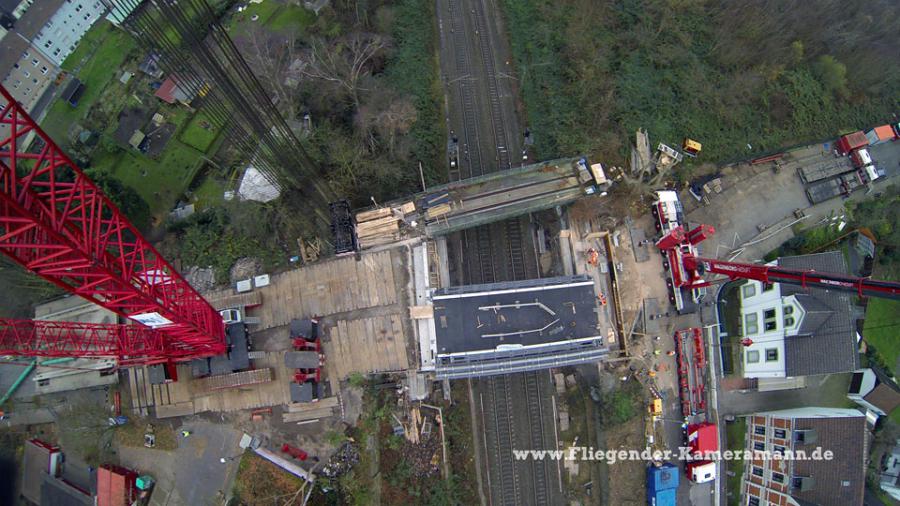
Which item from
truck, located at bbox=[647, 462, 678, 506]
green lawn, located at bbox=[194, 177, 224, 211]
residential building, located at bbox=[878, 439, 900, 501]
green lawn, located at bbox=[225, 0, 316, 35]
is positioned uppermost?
green lawn, located at bbox=[225, 0, 316, 35]

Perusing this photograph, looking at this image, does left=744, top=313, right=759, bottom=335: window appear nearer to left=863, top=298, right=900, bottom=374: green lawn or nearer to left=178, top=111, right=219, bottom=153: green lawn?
left=863, top=298, right=900, bottom=374: green lawn

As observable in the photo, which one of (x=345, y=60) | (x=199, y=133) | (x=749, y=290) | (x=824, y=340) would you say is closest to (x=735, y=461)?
(x=824, y=340)

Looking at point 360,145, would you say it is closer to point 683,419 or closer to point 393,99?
point 393,99

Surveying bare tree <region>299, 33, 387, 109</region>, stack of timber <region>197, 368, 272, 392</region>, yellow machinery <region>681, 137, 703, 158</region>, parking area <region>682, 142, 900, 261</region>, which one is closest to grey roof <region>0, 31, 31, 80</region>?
bare tree <region>299, 33, 387, 109</region>

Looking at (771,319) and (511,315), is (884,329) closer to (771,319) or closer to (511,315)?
(771,319)

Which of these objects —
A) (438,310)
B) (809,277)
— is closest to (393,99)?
(438,310)
